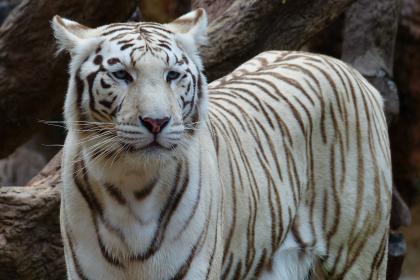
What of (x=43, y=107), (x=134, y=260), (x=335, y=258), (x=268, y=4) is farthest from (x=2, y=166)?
(x=134, y=260)

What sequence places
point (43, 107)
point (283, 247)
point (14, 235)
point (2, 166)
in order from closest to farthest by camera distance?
point (283, 247) < point (14, 235) < point (43, 107) < point (2, 166)

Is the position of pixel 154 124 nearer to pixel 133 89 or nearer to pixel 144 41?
pixel 133 89

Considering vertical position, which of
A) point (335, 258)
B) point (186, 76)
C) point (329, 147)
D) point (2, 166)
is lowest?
point (2, 166)

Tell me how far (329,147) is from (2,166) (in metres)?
5.06

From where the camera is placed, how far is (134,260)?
3.26m

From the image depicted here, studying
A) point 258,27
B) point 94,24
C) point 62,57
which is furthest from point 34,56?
point 258,27

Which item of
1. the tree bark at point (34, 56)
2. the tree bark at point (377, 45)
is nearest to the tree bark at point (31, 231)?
the tree bark at point (34, 56)

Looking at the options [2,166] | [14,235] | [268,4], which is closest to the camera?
[14,235]

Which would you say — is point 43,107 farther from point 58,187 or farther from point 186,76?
point 186,76

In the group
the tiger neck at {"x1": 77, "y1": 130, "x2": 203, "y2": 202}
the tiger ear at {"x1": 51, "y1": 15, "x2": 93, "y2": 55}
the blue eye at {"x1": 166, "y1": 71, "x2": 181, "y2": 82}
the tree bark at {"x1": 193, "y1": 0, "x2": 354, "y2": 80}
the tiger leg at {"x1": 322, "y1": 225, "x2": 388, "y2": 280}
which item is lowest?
the tiger leg at {"x1": 322, "y1": 225, "x2": 388, "y2": 280}

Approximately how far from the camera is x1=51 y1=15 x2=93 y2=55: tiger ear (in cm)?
325

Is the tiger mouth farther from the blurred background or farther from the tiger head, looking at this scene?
the blurred background

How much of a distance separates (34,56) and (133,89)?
2440 mm

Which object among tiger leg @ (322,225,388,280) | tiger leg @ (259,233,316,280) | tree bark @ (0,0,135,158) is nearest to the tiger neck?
tiger leg @ (259,233,316,280)
